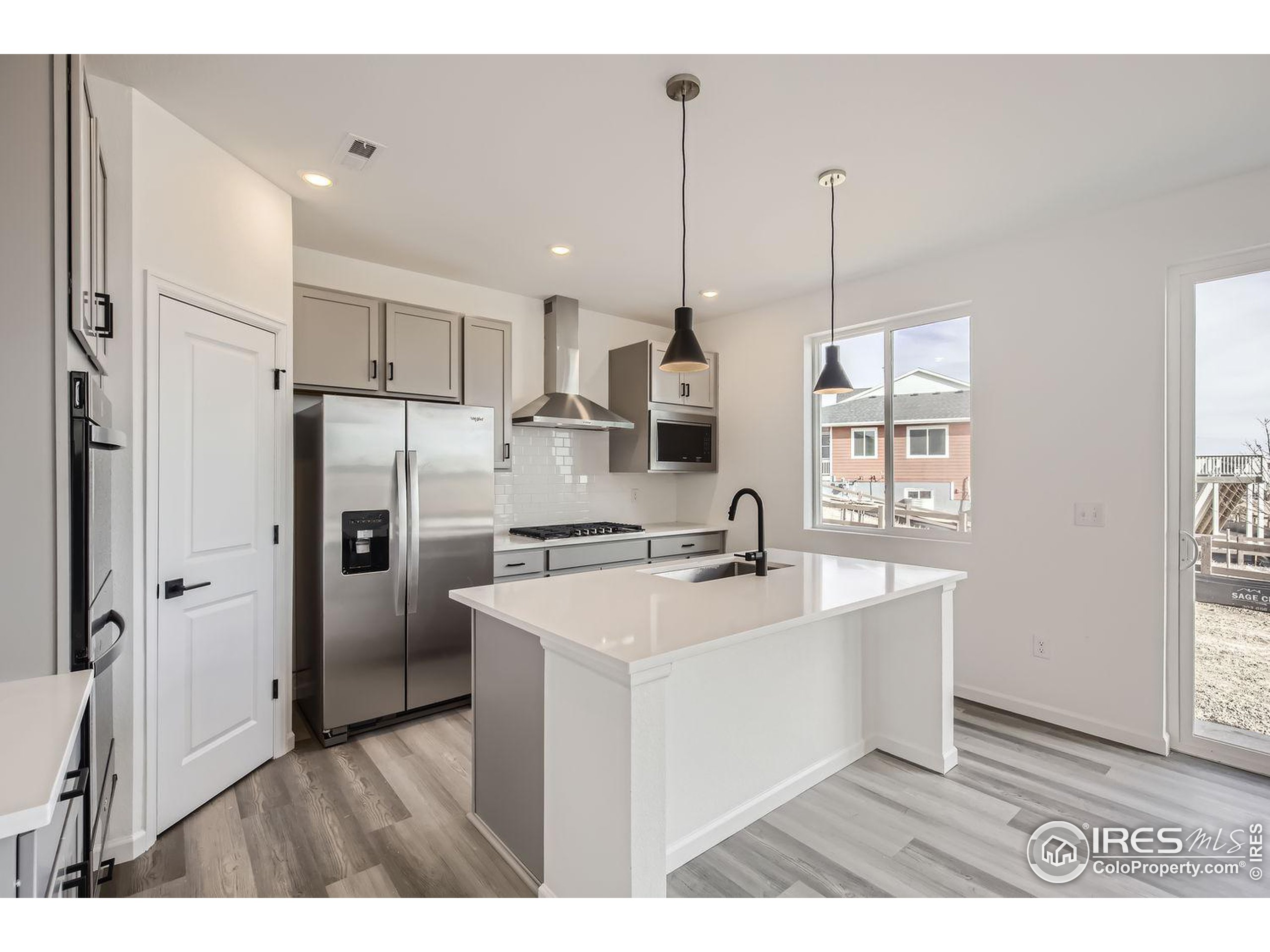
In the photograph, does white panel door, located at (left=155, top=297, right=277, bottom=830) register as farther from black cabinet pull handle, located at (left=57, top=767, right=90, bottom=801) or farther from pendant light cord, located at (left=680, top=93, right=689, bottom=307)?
pendant light cord, located at (left=680, top=93, right=689, bottom=307)

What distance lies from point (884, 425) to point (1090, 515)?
125cm

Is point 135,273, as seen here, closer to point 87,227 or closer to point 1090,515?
point 87,227

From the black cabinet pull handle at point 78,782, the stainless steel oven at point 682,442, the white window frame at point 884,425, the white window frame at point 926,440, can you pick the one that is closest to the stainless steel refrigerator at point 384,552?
the stainless steel oven at point 682,442

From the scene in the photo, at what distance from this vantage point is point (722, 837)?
6.86 feet

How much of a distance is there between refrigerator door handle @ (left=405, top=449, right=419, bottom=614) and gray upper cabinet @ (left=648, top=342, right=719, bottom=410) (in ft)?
6.31

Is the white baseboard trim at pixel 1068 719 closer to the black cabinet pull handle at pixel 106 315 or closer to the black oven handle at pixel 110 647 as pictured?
the black oven handle at pixel 110 647

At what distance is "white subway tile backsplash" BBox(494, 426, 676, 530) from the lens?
4.22 metres

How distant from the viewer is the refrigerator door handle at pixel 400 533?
302 cm

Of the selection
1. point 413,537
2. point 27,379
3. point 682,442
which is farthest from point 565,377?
point 27,379

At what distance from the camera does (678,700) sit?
1.99m

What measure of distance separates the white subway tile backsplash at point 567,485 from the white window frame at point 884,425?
1.37 meters
